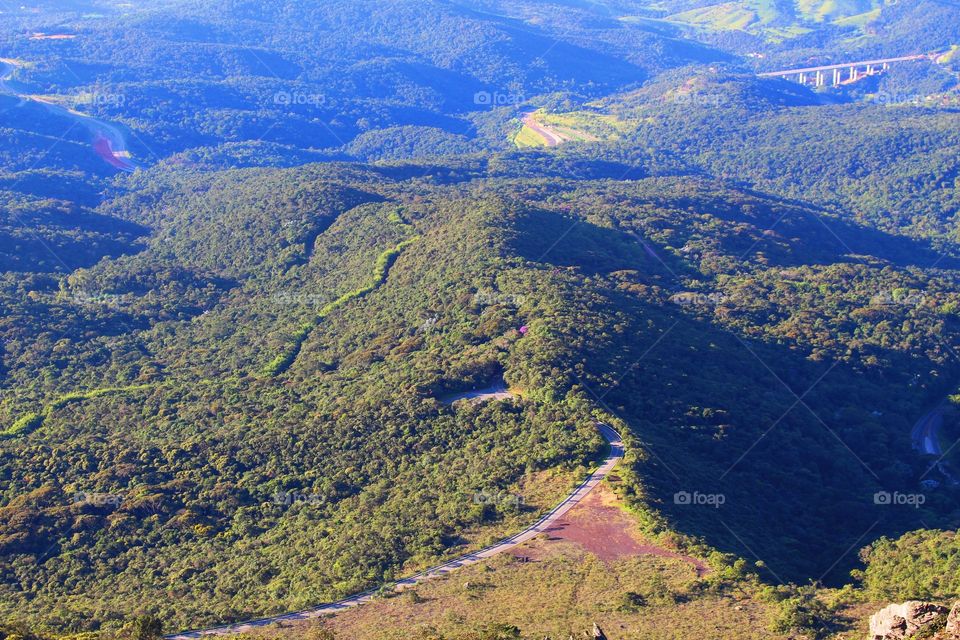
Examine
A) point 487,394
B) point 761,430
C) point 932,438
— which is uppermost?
point 487,394

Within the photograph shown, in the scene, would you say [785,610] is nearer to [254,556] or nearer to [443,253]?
[254,556]

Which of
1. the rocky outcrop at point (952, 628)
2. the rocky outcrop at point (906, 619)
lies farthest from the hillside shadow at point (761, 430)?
the rocky outcrop at point (952, 628)

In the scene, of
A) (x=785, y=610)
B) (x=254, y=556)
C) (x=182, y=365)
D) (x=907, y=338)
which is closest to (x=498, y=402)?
(x=254, y=556)

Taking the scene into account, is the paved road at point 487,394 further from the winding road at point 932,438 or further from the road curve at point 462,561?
the winding road at point 932,438

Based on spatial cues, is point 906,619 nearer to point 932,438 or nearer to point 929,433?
point 932,438


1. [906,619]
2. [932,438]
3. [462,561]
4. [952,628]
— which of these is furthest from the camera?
[932,438]

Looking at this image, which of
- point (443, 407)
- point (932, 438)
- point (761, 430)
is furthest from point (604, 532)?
point (932, 438)
